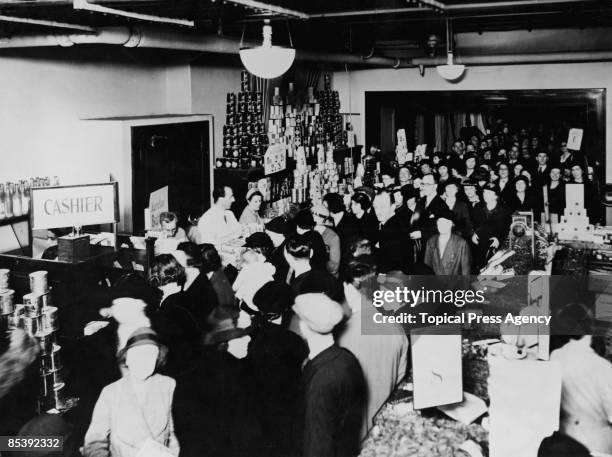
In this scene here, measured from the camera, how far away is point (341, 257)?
16.8ft

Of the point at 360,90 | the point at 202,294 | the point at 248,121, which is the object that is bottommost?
the point at 202,294

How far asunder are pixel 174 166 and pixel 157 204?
560 millimetres

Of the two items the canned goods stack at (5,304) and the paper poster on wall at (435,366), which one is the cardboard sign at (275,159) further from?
the paper poster on wall at (435,366)

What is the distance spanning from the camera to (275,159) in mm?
7918

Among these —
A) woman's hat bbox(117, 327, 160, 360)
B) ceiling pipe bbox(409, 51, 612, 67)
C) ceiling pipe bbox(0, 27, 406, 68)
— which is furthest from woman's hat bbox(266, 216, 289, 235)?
ceiling pipe bbox(409, 51, 612, 67)

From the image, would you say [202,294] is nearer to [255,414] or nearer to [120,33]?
[255,414]

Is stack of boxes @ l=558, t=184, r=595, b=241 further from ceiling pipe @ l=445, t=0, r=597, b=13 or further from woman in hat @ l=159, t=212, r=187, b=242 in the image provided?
woman in hat @ l=159, t=212, r=187, b=242

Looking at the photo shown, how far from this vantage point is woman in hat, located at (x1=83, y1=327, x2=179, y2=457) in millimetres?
2738

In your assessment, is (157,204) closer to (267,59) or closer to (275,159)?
(275,159)

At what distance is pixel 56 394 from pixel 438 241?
3.13 meters

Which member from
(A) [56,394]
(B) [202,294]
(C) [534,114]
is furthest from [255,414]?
(C) [534,114]

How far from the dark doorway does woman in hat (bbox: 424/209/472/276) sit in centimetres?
246

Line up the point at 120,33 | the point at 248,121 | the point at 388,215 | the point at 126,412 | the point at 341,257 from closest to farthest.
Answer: the point at 126,412
the point at 120,33
the point at 341,257
the point at 388,215
the point at 248,121

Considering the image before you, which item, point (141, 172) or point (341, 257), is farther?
point (141, 172)
